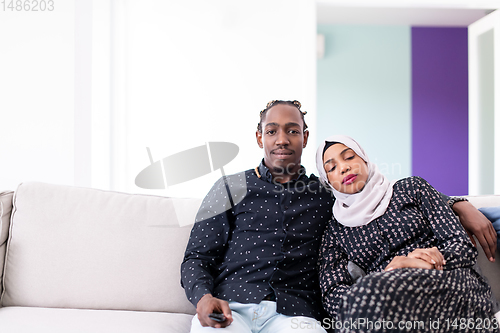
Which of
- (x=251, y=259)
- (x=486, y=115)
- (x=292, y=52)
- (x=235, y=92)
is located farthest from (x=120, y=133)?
(x=486, y=115)

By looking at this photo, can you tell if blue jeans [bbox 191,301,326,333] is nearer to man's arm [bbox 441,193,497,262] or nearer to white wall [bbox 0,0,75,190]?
man's arm [bbox 441,193,497,262]

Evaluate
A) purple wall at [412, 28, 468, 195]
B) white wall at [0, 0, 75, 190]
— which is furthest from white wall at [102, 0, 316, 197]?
purple wall at [412, 28, 468, 195]

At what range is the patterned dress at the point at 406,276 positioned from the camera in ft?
3.09

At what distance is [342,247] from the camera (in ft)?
4.47

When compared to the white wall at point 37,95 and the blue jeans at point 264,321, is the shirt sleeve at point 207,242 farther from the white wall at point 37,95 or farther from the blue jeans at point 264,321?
the white wall at point 37,95

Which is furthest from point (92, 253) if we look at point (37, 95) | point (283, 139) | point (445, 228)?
point (37, 95)

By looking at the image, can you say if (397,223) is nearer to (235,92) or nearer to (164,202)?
(164,202)

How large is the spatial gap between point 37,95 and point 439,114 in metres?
3.88

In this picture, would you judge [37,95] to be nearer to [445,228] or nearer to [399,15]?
[445,228]

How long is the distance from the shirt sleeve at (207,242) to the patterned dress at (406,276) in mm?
362

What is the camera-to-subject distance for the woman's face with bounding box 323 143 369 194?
1.37 meters

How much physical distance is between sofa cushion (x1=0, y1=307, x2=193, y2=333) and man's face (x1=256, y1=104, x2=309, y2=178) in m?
0.64

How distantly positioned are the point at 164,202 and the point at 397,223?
86cm

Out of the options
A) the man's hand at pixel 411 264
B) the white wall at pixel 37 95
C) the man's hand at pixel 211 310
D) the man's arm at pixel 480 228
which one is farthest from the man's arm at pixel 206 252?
the white wall at pixel 37 95
